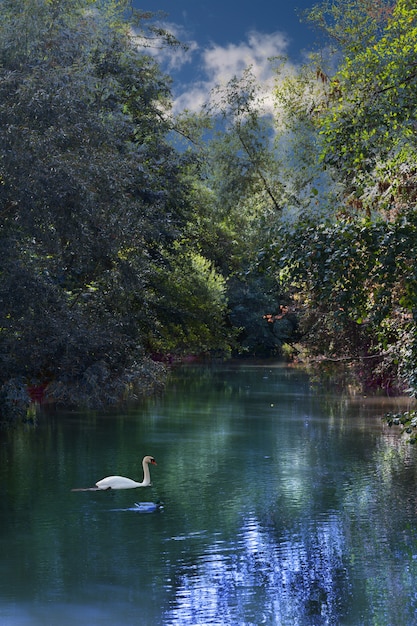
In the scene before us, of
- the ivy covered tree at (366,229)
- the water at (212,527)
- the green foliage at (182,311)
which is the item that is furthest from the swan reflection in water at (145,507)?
the green foliage at (182,311)

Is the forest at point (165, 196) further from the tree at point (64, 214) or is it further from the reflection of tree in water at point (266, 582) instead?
the reflection of tree in water at point (266, 582)

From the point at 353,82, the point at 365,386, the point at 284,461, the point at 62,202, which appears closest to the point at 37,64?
the point at 62,202

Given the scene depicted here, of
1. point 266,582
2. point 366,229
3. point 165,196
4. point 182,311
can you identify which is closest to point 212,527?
point 266,582

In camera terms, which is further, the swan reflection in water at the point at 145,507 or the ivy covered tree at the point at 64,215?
the ivy covered tree at the point at 64,215

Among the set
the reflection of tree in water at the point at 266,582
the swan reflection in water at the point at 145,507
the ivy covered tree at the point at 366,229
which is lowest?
the reflection of tree in water at the point at 266,582

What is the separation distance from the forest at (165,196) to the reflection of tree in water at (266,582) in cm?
290

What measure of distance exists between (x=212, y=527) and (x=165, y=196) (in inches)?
723

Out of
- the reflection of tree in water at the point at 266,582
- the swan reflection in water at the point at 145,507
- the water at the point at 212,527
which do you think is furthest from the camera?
the swan reflection in water at the point at 145,507

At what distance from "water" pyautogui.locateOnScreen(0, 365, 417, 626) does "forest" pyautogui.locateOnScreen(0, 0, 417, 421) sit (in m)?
2.22

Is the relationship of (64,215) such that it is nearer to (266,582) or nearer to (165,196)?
(266,582)

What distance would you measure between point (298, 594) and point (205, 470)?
30.7 feet

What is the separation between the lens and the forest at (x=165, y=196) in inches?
499

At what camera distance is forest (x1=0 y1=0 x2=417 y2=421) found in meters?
12.7

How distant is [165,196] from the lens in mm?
31969
